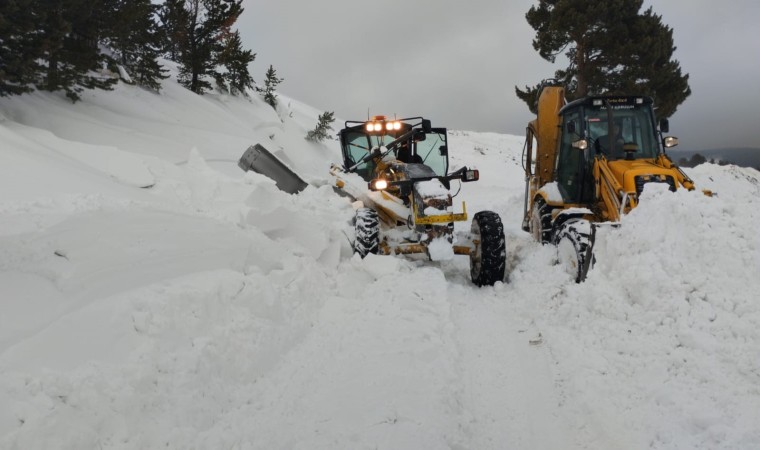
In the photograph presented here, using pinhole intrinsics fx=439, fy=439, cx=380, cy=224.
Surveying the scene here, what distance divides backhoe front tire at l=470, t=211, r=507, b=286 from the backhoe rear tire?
30.1 inches

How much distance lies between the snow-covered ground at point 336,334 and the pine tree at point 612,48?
12.8m

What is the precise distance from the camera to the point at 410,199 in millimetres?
6695

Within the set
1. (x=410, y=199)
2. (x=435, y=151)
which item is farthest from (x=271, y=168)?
(x=410, y=199)

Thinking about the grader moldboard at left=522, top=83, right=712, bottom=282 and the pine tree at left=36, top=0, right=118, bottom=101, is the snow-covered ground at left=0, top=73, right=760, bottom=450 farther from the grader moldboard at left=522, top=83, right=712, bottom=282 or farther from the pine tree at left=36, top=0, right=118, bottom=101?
the pine tree at left=36, top=0, right=118, bottom=101

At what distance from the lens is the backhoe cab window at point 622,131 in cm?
700

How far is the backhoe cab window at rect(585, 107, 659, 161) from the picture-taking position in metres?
7.00

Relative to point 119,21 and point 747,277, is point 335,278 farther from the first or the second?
point 119,21

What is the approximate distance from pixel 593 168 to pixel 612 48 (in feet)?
41.4

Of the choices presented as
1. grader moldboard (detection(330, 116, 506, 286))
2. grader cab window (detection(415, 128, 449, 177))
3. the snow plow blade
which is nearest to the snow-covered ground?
grader moldboard (detection(330, 116, 506, 286))

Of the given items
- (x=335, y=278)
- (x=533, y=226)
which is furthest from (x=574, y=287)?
(x=533, y=226)

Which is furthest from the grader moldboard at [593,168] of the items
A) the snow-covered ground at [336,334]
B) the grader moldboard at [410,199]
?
the grader moldboard at [410,199]

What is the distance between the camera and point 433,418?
3016 millimetres

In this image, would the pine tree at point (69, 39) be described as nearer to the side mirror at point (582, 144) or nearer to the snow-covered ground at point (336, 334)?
the snow-covered ground at point (336, 334)

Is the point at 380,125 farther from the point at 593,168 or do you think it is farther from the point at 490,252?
the point at 593,168
